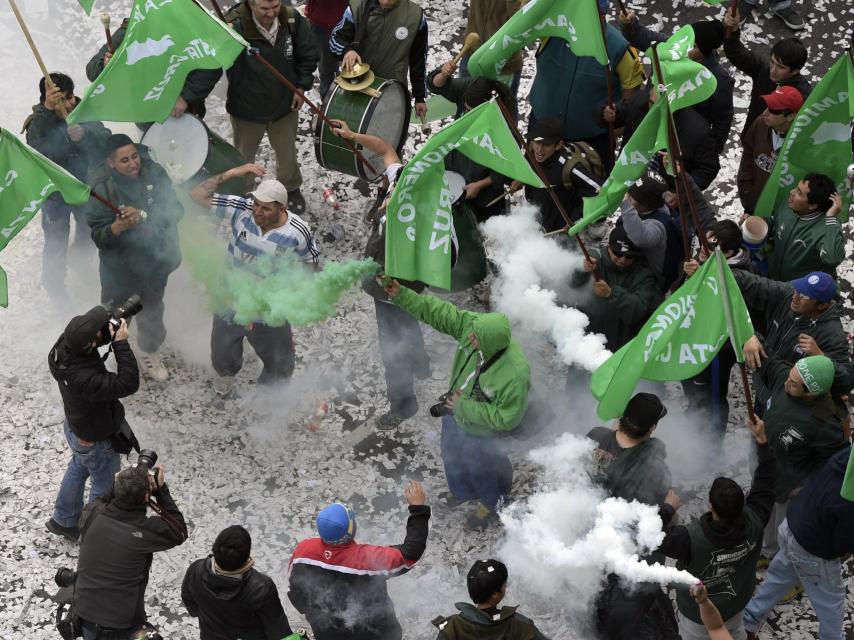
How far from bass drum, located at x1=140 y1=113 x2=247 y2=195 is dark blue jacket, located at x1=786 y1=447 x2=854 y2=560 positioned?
5114mm

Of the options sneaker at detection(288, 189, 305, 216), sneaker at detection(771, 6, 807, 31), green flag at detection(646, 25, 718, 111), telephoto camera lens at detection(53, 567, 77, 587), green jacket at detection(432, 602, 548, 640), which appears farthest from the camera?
sneaker at detection(771, 6, 807, 31)

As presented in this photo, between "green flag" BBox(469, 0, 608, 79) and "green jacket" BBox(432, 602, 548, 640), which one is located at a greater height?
"green flag" BBox(469, 0, 608, 79)

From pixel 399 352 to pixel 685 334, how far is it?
278 cm

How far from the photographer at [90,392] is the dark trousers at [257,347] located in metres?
1.16

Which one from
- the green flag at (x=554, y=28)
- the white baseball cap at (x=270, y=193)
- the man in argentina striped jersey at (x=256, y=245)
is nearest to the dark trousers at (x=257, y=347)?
the man in argentina striped jersey at (x=256, y=245)

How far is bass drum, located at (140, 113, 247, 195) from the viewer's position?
31.6 ft

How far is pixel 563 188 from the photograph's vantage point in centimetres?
927

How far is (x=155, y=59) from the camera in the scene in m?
8.42

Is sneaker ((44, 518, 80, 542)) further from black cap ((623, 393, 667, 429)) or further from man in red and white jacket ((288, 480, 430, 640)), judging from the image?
black cap ((623, 393, 667, 429))

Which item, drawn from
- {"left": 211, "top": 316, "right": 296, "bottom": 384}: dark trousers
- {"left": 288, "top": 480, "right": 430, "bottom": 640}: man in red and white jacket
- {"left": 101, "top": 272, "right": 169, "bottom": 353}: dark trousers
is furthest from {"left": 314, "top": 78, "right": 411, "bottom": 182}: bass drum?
{"left": 288, "top": 480, "right": 430, "bottom": 640}: man in red and white jacket

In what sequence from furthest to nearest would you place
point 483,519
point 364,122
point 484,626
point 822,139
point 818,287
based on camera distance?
point 364,122
point 483,519
point 822,139
point 818,287
point 484,626

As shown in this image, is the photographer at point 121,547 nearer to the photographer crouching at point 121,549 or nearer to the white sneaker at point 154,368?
the photographer crouching at point 121,549

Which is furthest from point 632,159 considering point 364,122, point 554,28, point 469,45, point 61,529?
point 61,529

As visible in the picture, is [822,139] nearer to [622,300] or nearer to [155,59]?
[622,300]
